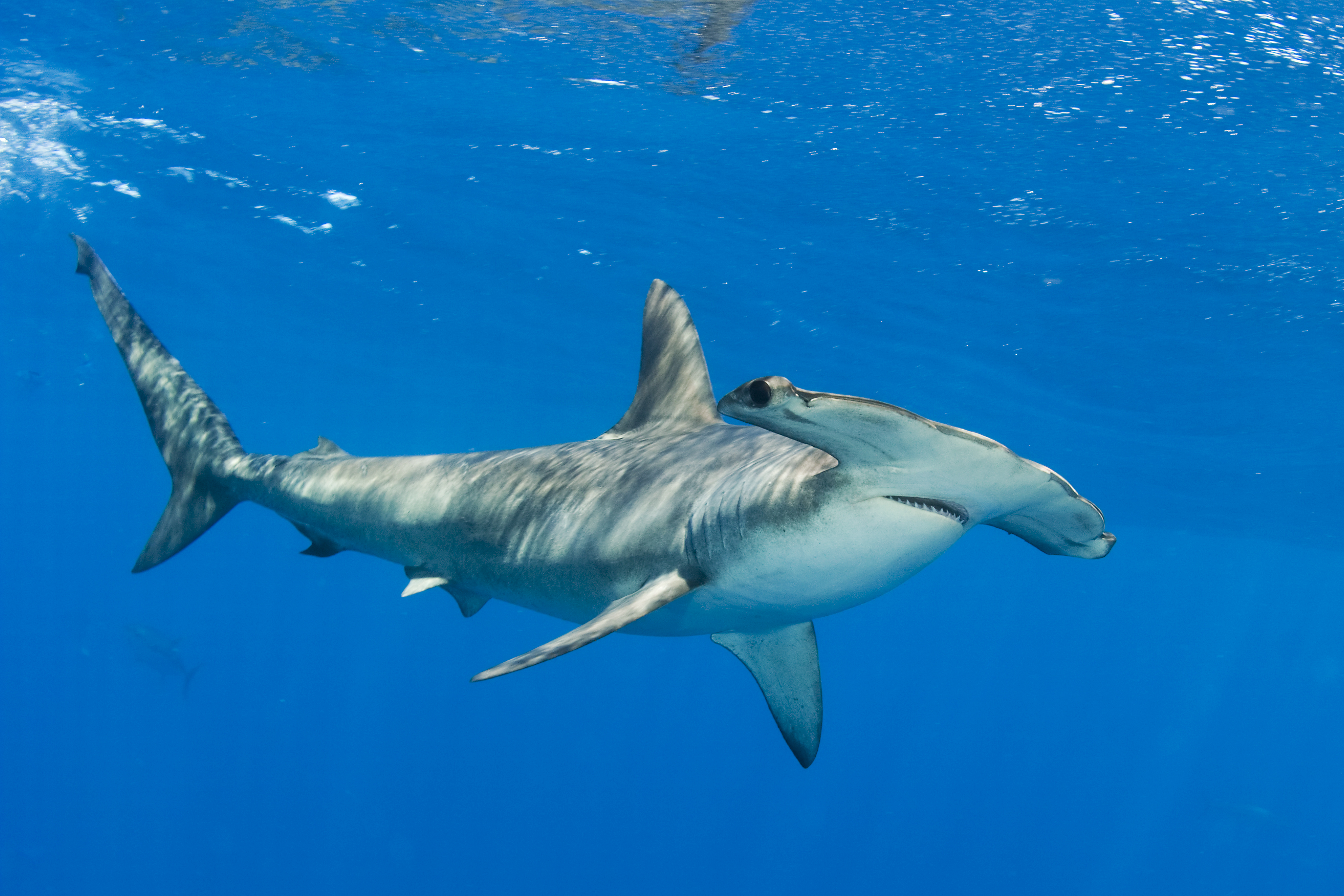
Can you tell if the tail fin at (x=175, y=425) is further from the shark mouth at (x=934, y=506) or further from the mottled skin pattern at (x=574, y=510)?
the shark mouth at (x=934, y=506)

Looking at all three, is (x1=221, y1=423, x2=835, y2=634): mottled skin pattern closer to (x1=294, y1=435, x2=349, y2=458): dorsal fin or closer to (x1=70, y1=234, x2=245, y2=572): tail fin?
(x1=294, y1=435, x2=349, y2=458): dorsal fin

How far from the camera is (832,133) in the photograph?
35.8ft

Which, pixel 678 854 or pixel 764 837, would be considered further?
pixel 678 854

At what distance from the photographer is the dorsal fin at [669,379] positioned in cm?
427

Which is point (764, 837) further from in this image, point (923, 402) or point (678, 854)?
point (923, 402)

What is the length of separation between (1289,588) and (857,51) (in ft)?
202

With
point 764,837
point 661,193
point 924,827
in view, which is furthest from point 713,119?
point 924,827

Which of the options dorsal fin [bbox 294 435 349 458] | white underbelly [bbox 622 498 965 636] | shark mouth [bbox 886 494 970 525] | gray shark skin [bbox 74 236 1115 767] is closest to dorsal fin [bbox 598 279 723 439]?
gray shark skin [bbox 74 236 1115 767]

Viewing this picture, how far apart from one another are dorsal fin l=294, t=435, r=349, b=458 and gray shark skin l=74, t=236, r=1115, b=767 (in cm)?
3

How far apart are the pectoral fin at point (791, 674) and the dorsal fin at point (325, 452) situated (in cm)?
273

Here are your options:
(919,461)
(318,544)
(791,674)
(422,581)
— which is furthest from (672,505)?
(318,544)

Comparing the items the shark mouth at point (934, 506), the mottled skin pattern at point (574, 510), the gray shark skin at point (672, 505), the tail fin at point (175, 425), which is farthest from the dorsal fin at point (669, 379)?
the tail fin at point (175, 425)

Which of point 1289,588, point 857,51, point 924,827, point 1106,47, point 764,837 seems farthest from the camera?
point 924,827

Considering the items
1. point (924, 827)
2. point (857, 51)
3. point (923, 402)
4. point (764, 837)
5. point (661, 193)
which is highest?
point (857, 51)
